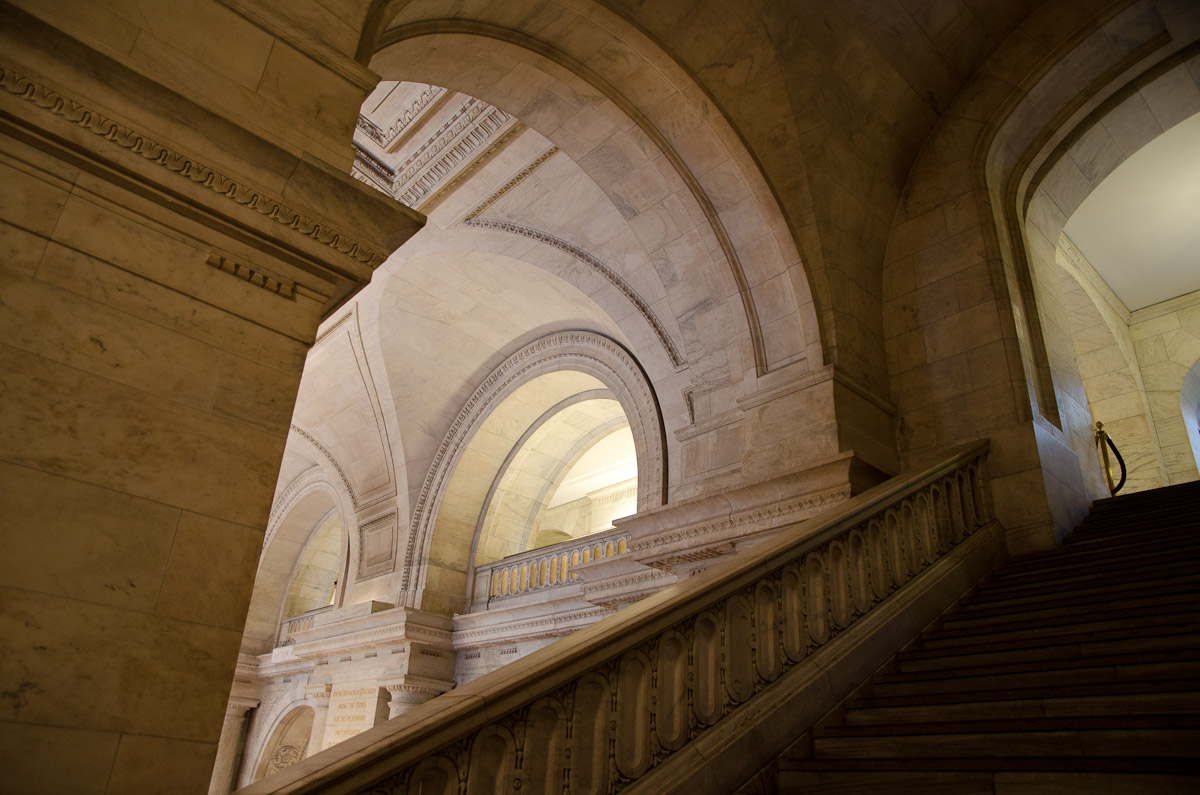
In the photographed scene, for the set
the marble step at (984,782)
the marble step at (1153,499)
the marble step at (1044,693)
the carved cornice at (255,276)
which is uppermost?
the marble step at (1153,499)

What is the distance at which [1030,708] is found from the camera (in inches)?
106

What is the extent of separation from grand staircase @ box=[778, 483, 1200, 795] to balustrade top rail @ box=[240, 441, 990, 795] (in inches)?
13.5

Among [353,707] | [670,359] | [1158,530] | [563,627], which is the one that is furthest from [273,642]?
[1158,530]

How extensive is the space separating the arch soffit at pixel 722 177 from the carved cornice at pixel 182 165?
271 cm

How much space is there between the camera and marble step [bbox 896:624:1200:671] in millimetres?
2934

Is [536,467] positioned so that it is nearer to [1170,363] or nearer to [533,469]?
[533,469]

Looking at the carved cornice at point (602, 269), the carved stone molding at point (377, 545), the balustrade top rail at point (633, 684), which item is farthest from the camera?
the carved stone molding at point (377, 545)

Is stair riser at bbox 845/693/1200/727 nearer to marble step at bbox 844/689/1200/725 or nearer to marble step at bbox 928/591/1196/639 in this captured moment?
marble step at bbox 844/689/1200/725

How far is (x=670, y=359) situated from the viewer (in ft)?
24.4

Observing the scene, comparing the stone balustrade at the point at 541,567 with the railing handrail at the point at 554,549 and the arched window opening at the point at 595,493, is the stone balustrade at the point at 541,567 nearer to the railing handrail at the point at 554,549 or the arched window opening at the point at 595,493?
the railing handrail at the point at 554,549

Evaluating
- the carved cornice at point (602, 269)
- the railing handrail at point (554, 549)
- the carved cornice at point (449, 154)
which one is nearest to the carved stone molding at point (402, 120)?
the carved cornice at point (449, 154)

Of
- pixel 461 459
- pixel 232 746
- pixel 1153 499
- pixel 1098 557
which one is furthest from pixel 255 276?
pixel 232 746

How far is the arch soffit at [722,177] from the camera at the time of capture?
5.17 metres

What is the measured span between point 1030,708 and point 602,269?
575 cm
